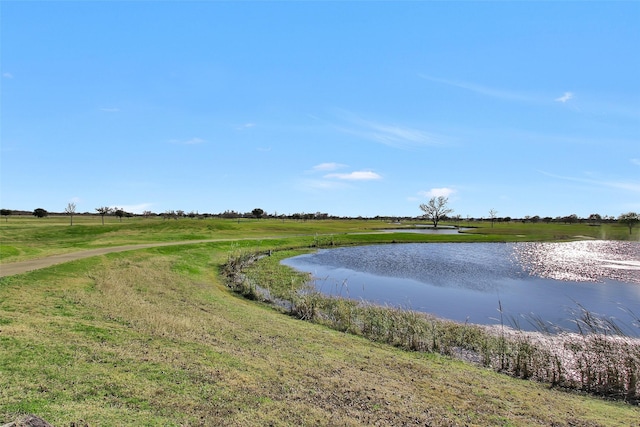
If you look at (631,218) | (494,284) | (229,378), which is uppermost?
(631,218)

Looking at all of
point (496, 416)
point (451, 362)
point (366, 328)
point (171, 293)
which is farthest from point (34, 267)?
point (496, 416)

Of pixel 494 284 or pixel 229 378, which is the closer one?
pixel 229 378

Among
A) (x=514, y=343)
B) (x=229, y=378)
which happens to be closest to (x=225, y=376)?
(x=229, y=378)

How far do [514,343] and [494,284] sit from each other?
14287 millimetres

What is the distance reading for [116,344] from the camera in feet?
31.1

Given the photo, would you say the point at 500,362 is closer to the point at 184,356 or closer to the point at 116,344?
the point at 184,356

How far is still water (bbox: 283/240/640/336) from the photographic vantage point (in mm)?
18141

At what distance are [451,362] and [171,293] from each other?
13730mm

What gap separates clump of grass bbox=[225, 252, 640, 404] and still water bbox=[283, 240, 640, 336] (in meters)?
1.32

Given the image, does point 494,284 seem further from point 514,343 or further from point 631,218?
point 631,218

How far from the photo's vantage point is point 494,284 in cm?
2605

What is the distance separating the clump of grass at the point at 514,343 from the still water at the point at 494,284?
1.32m

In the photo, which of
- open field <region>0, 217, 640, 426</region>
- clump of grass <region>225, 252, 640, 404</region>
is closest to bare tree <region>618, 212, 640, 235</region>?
clump of grass <region>225, 252, 640, 404</region>

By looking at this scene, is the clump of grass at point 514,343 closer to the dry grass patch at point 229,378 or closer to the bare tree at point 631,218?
the dry grass patch at point 229,378
